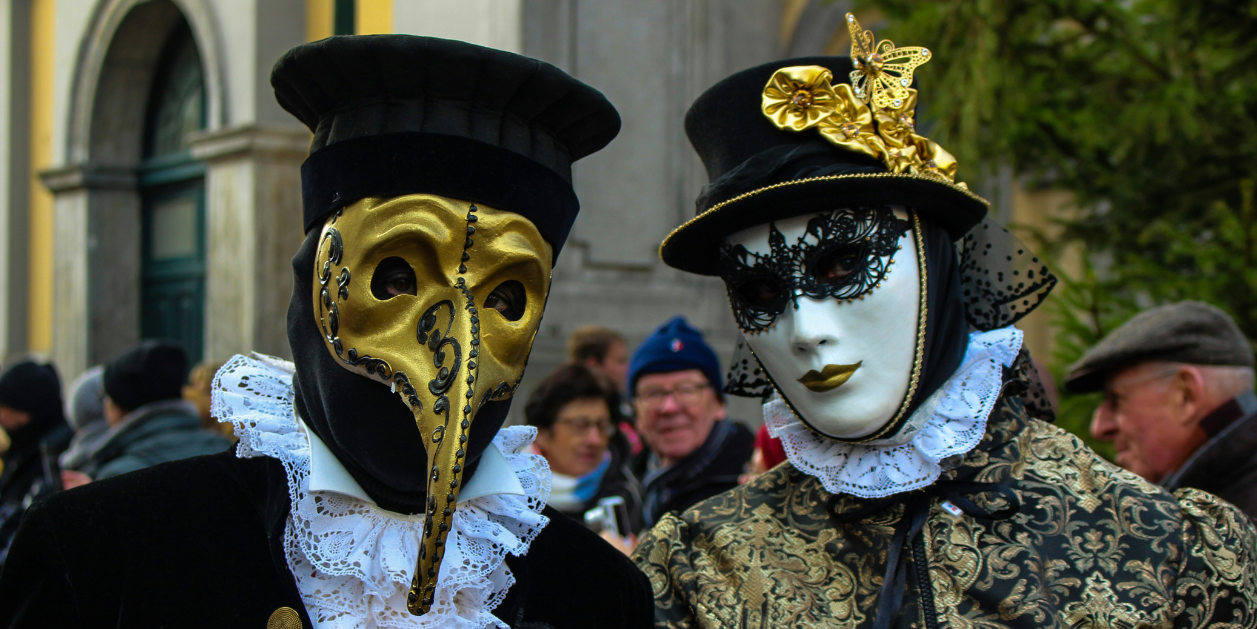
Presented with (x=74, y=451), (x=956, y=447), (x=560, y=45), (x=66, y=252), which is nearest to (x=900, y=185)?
(x=956, y=447)

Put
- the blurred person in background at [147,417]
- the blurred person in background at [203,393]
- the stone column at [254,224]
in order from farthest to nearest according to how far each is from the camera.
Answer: the stone column at [254,224] < the blurred person in background at [203,393] < the blurred person in background at [147,417]

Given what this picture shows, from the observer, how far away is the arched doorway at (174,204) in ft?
28.3

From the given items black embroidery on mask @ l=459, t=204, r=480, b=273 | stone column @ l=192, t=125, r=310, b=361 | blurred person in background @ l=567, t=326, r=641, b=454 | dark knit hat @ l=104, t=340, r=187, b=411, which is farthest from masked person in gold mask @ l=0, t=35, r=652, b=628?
stone column @ l=192, t=125, r=310, b=361

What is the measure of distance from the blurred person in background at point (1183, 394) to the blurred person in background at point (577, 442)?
1.61m

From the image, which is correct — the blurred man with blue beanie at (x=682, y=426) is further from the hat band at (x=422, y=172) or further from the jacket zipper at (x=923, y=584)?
the hat band at (x=422, y=172)

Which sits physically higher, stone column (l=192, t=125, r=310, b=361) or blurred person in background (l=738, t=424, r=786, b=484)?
stone column (l=192, t=125, r=310, b=361)

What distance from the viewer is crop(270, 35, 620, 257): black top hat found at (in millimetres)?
1666

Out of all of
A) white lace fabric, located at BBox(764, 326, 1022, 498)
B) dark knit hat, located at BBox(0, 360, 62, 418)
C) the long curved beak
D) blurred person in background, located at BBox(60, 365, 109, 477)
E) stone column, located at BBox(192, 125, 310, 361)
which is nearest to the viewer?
the long curved beak

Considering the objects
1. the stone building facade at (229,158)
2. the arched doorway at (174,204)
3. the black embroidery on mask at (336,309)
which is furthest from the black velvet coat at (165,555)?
the arched doorway at (174,204)

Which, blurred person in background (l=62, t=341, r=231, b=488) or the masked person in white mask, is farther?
blurred person in background (l=62, t=341, r=231, b=488)

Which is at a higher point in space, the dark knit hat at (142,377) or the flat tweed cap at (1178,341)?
the flat tweed cap at (1178,341)

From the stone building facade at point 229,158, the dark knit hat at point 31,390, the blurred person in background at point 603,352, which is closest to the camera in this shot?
the dark knit hat at point 31,390

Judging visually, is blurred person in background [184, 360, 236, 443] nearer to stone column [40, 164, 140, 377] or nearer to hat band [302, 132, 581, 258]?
hat band [302, 132, 581, 258]

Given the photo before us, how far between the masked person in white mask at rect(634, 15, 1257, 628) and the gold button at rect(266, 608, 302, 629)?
0.79 metres
